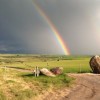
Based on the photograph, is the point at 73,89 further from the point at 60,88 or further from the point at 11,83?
the point at 11,83

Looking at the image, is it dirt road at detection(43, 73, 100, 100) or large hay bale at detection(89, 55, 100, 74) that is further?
large hay bale at detection(89, 55, 100, 74)

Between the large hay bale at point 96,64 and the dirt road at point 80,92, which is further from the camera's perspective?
the large hay bale at point 96,64

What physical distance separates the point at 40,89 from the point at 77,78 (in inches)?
355

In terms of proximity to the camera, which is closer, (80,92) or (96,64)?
(80,92)

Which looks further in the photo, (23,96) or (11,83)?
(11,83)

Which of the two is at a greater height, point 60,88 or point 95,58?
point 95,58

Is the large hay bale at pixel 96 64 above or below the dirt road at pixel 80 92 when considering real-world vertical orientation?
above

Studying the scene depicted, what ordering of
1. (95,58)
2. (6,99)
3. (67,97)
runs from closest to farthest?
(6,99) < (67,97) < (95,58)

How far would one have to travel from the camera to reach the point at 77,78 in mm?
34844

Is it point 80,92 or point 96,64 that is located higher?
point 96,64

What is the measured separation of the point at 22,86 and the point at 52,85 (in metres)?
3.62

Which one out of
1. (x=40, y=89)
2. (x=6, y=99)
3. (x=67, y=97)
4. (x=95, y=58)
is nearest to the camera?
(x=6, y=99)

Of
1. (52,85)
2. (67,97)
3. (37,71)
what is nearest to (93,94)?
(67,97)

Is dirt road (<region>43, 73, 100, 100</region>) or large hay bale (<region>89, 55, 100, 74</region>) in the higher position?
large hay bale (<region>89, 55, 100, 74</region>)
